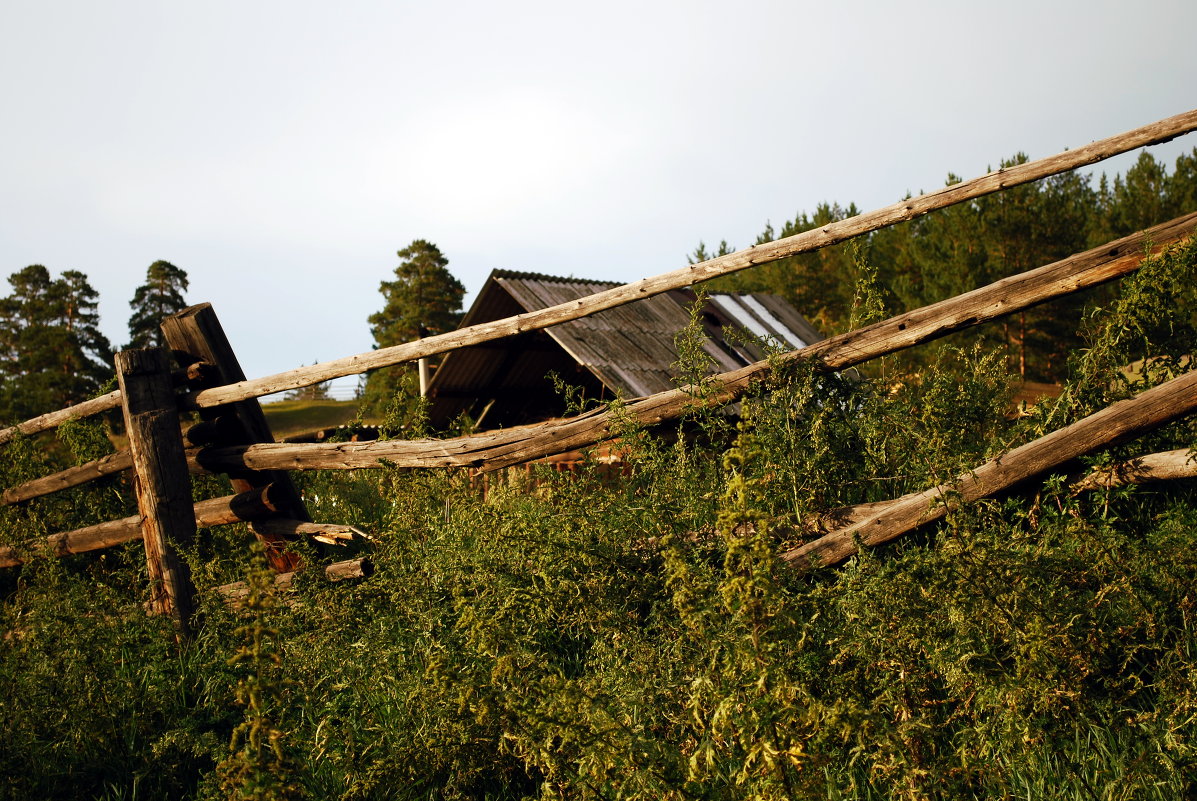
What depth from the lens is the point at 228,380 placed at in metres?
5.71

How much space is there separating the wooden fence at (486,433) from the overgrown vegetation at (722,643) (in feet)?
0.45

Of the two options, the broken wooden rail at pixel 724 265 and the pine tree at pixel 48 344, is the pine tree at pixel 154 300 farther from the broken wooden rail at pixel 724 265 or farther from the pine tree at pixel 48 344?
the broken wooden rail at pixel 724 265

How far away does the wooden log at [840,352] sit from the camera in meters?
3.49

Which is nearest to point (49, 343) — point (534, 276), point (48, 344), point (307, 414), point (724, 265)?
point (48, 344)

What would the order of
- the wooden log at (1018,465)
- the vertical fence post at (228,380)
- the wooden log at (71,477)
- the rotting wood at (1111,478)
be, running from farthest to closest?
1. the wooden log at (71,477)
2. the vertical fence post at (228,380)
3. the rotting wood at (1111,478)
4. the wooden log at (1018,465)

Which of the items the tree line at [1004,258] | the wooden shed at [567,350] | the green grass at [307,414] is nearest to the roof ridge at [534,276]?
the wooden shed at [567,350]

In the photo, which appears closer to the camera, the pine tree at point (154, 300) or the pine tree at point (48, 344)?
the pine tree at point (48, 344)

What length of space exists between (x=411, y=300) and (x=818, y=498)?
107ft

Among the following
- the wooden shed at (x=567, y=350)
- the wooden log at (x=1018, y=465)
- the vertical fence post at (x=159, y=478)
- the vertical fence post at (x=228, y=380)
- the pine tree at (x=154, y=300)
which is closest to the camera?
the wooden log at (x=1018, y=465)

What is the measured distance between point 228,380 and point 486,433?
73.4 inches

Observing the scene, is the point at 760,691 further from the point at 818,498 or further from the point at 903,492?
the point at 903,492

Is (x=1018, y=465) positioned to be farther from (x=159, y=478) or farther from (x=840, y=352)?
(x=159, y=478)

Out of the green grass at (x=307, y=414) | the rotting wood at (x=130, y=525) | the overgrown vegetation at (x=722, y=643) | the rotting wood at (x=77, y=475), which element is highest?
the green grass at (x=307, y=414)

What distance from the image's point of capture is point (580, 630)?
3.59 meters
